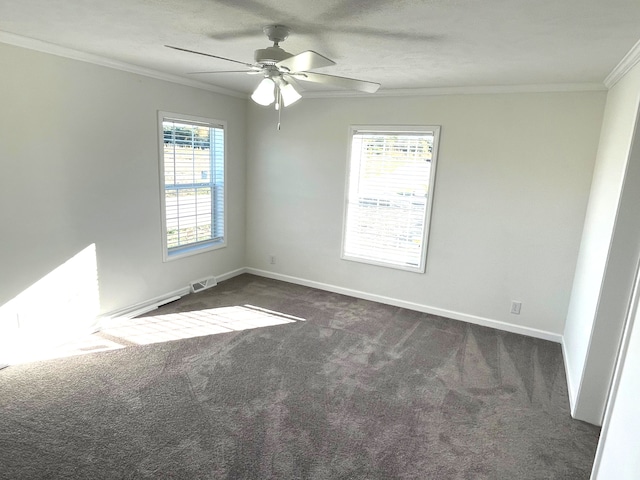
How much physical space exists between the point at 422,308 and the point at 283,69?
10.2 ft

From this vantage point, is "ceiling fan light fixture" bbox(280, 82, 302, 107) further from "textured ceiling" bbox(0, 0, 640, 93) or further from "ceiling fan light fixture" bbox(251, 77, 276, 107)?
"textured ceiling" bbox(0, 0, 640, 93)

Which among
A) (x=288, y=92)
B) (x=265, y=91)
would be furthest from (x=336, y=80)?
(x=265, y=91)

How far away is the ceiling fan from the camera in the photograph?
197cm

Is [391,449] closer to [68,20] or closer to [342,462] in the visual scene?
[342,462]

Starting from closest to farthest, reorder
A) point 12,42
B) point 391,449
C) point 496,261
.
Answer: point 391,449 < point 12,42 < point 496,261

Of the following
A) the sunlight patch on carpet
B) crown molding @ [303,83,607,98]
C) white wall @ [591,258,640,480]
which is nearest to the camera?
white wall @ [591,258,640,480]

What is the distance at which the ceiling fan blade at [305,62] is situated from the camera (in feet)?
6.21

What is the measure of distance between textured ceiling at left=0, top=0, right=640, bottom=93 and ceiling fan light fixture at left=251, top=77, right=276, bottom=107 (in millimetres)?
301

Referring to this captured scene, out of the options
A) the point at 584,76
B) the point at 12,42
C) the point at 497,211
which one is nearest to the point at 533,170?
the point at 497,211

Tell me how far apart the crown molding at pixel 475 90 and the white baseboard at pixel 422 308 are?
7.46 feet

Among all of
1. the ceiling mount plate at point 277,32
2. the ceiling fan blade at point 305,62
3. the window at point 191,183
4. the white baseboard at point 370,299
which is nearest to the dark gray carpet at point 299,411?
the white baseboard at point 370,299

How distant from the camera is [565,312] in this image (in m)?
3.72

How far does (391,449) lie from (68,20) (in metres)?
3.19

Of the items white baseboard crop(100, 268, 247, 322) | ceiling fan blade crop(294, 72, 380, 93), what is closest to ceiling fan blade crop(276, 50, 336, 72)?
ceiling fan blade crop(294, 72, 380, 93)
